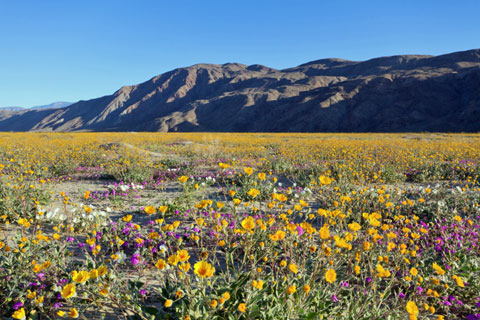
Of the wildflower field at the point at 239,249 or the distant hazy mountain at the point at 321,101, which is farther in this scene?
the distant hazy mountain at the point at 321,101

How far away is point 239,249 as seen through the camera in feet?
11.7

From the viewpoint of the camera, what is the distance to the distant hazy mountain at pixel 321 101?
2386 inches

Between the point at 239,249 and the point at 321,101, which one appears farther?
the point at 321,101

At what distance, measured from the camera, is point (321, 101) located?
2815 inches

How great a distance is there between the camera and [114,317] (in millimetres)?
2219

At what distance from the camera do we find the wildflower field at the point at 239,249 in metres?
1.82

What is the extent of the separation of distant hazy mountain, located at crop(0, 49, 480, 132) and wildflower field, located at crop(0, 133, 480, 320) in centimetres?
5974

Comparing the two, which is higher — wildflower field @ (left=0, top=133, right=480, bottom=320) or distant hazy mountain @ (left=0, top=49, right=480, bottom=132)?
distant hazy mountain @ (left=0, top=49, right=480, bottom=132)

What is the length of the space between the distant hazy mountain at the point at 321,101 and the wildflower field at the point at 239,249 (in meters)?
59.7

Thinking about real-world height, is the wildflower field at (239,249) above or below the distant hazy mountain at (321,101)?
below

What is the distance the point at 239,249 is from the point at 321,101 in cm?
7373

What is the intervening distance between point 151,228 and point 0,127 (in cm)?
20896

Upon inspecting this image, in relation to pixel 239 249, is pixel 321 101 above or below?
above

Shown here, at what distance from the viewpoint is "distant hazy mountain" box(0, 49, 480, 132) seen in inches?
2386
